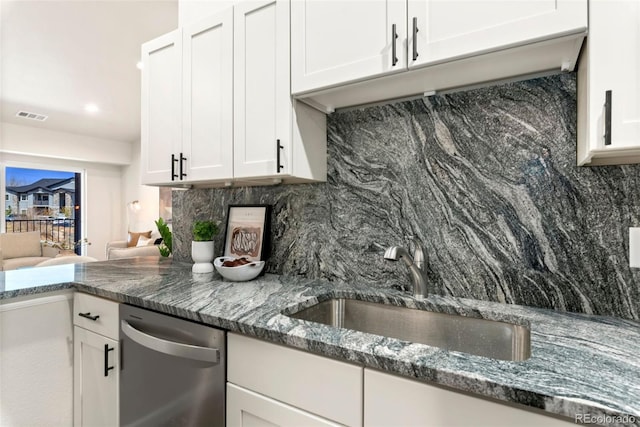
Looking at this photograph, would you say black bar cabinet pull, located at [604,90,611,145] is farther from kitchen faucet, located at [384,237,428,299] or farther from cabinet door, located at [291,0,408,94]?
kitchen faucet, located at [384,237,428,299]

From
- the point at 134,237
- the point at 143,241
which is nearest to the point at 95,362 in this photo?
the point at 143,241

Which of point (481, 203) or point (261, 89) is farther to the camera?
point (261, 89)

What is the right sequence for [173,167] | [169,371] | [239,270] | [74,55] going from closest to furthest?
[169,371] → [239,270] → [173,167] → [74,55]

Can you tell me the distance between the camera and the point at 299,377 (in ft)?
3.14

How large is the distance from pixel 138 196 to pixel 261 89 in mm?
6970

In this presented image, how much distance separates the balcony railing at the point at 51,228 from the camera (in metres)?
6.33

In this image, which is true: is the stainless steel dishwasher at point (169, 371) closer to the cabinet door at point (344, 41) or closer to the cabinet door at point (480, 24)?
the cabinet door at point (344, 41)

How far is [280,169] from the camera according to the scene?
4.81ft

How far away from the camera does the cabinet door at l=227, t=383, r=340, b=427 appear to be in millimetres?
944

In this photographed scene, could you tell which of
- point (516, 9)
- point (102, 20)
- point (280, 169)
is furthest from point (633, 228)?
point (102, 20)

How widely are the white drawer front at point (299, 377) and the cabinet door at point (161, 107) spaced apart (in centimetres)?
117

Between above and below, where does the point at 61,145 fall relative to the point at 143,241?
above

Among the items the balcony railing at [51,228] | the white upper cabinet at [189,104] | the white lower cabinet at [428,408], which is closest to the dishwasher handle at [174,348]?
the white lower cabinet at [428,408]

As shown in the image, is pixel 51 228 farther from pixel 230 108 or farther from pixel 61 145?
pixel 230 108
